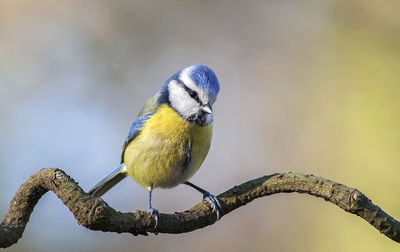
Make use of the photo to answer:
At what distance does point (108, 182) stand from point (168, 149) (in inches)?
19.0

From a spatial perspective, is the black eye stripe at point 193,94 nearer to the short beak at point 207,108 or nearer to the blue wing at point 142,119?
the short beak at point 207,108

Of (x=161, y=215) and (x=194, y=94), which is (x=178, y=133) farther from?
(x=161, y=215)

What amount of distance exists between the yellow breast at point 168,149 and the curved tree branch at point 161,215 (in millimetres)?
641

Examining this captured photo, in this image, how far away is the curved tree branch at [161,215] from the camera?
1096 millimetres

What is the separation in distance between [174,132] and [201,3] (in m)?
2.09

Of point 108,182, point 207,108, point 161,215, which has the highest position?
point 207,108

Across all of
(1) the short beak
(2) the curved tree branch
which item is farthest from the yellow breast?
(2) the curved tree branch

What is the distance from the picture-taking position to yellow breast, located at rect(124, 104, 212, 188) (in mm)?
2059

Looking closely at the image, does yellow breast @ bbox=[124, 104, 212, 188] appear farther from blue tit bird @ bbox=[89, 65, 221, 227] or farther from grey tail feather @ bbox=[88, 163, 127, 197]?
grey tail feather @ bbox=[88, 163, 127, 197]

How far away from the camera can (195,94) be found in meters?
2.04

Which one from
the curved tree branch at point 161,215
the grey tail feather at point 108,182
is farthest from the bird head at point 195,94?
the curved tree branch at point 161,215

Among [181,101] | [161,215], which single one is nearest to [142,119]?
[181,101]

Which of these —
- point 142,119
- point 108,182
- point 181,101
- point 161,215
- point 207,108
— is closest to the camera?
point 161,215

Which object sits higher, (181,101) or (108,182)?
(181,101)
